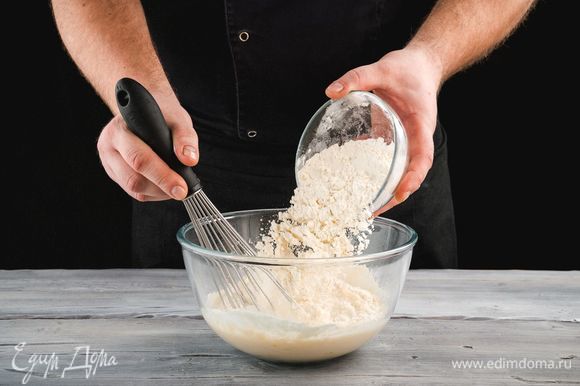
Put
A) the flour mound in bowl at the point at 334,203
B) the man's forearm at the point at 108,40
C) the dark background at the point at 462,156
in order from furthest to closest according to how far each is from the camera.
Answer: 1. the dark background at the point at 462,156
2. the man's forearm at the point at 108,40
3. the flour mound in bowl at the point at 334,203

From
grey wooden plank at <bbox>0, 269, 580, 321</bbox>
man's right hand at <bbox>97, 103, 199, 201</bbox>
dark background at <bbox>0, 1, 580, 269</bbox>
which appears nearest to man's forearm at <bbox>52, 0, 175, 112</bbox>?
man's right hand at <bbox>97, 103, 199, 201</bbox>

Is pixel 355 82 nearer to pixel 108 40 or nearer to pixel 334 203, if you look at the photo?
pixel 334 203

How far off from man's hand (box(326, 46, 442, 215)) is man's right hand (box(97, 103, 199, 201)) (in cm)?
29

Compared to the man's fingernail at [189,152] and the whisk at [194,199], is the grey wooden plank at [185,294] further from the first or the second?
the man's fingernail at [189,152]

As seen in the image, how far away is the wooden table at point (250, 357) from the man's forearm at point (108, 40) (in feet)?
1.37

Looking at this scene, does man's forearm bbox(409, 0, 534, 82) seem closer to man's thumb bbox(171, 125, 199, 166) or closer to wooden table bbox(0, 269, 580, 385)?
wooden table bbox(0, 269, 580, 385)

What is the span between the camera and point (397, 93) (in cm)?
124

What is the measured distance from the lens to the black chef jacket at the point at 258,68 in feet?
5.04

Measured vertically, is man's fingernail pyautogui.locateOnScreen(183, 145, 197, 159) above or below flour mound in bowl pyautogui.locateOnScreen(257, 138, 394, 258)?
above

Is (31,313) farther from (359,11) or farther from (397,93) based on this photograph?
(359,11)

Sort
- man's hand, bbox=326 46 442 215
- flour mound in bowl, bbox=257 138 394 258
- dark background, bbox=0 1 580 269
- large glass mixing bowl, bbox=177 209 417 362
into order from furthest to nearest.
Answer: dark background, bbox=0 1 580 269, man's hand, bbox=326 46 442 215, flour mound in bowl, bbox=257 138 394 258, large glass mixing bowl, bbox=177 209 417 362

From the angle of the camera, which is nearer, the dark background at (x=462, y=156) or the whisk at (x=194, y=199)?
the whisk at (x=194, y=199)

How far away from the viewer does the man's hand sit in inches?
45.0

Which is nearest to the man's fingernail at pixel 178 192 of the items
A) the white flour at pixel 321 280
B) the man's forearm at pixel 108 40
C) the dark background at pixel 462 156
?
the white flour at pixel 321 280
